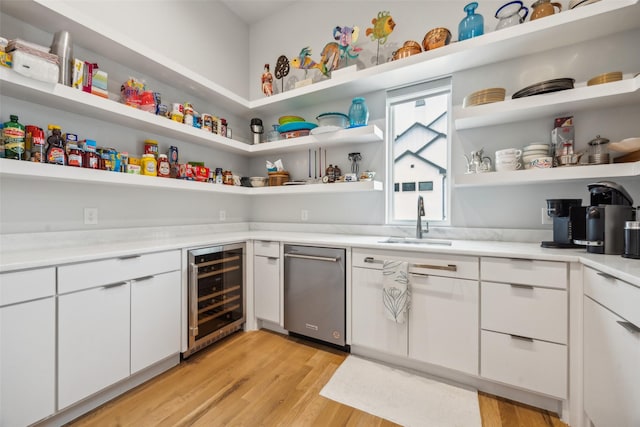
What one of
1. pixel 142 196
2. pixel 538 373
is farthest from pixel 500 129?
pixel 142 196

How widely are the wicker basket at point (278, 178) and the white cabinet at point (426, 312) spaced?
1272 mm

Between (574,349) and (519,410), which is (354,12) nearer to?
(574,349)

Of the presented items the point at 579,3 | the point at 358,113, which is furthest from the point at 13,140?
the point at 579,3

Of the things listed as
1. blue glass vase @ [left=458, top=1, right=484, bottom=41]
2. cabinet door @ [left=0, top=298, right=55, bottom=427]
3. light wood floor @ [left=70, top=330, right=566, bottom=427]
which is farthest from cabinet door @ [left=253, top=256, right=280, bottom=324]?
blue glass vase @ [left=458, top=1, right=484, bottom=41]

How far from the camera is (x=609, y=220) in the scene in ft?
4.54

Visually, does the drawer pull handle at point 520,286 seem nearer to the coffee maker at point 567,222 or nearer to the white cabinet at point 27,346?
the coffee maker at point 567,222

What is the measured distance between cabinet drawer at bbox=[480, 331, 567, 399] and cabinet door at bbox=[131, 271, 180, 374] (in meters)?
2.04

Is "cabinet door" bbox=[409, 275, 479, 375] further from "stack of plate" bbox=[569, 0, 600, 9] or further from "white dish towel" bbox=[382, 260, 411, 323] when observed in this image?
"stack of plate" bbox=[569, 0, 600, 9]

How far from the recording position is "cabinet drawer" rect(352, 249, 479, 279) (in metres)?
1.65

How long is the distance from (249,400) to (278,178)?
1.98m

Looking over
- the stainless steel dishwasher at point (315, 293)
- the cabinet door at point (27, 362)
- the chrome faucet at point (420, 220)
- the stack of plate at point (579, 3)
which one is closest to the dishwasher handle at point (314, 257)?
the stainless steel dishwasher at point (315, 293)

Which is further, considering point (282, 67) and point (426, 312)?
point (282, 67)

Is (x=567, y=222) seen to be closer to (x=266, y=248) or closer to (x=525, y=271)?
(x=525, y=271)

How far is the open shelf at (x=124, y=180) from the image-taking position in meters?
1.42
